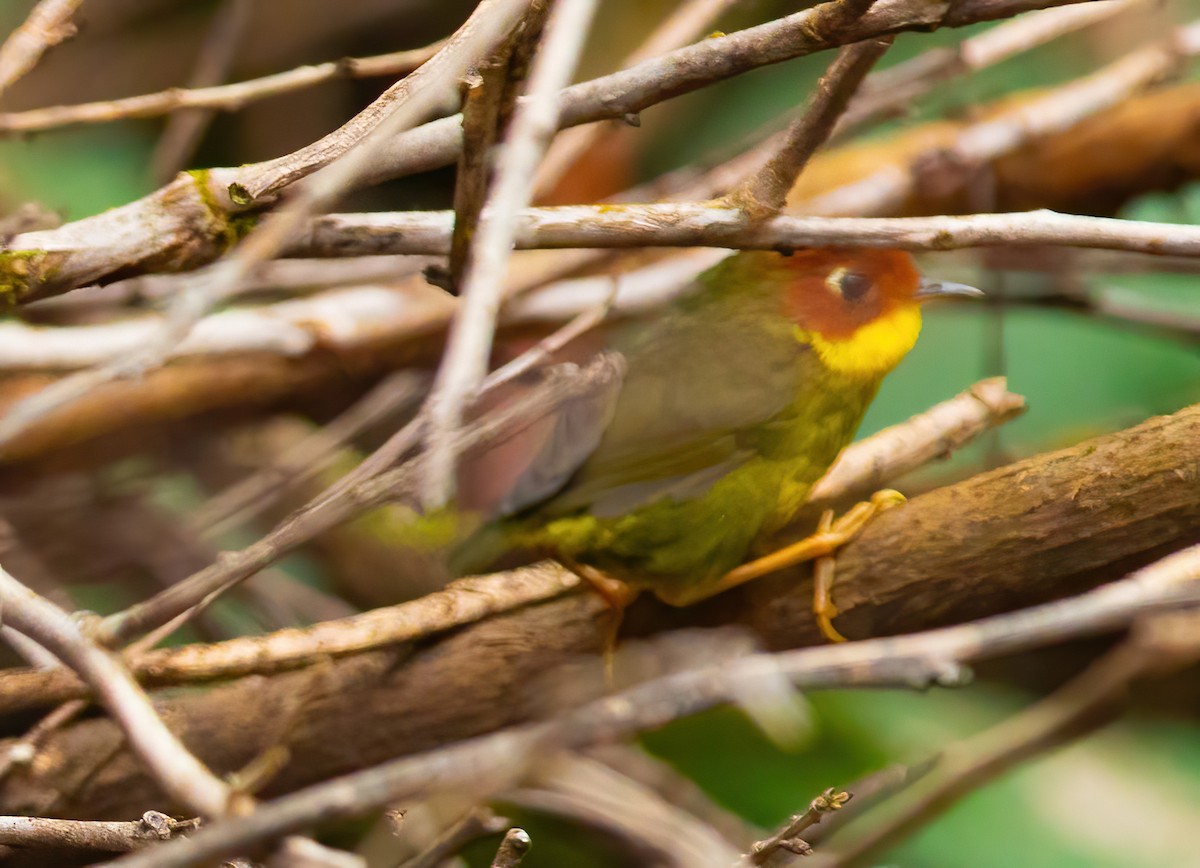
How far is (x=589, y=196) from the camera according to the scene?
3715mm

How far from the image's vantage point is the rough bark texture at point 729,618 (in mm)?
1562

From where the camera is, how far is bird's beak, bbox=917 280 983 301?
198 centimetres

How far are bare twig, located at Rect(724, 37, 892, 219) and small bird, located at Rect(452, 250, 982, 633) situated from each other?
52 cm

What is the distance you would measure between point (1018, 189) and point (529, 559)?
195cm

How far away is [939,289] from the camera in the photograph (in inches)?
78.7

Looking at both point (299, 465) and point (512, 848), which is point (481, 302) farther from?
point (299, 465)

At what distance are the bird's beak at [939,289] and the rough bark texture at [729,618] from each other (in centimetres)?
42

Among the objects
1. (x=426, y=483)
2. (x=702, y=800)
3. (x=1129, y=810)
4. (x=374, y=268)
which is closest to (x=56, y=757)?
(x=702, y=800)

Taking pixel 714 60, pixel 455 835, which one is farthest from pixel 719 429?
pixel 455 835

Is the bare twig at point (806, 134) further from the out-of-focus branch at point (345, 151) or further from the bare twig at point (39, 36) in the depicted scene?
the bare twig at point (39, 36)

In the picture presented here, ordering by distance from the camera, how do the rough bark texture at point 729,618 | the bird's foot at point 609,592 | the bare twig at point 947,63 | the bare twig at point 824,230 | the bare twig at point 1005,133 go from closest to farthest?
the bare twig at point 824,230 → the rough bark texture at point 729,618 → the bird's foot at point 609,592 → the bare twig at point 947,63 → the bare twig at point 1005,133

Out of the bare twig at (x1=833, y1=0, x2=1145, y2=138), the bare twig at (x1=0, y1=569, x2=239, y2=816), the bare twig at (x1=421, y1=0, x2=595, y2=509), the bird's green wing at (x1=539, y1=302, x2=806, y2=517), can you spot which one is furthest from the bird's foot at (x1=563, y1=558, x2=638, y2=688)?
the bare twig at (x1=833, y1=0, x2=1145, y2=138)

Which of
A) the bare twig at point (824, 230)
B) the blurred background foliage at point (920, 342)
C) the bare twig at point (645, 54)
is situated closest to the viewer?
the bare twig at point (824, 230)

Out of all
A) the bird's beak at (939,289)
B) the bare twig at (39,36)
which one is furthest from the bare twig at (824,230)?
the bare twig at (39,36)
